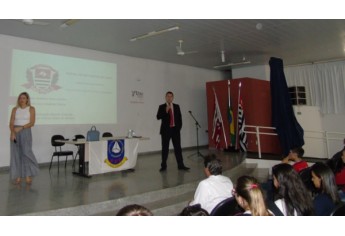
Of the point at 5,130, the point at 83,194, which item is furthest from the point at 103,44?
the point at 83,194

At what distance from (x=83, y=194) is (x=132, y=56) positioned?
15.5ft

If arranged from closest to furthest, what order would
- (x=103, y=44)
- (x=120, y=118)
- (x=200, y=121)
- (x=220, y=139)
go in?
1. (x=103, y=44)
2. (x=120, y=118)
3. (x=220, y=139)
4. (x=200, y=121)

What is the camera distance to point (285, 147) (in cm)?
519

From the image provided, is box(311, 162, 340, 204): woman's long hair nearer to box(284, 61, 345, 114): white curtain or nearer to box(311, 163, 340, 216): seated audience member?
box(311, 163, 340, 216): seated audience member

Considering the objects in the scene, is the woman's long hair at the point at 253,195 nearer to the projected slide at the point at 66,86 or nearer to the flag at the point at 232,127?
the projected slide at the point at 66,86

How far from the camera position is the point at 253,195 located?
1.47m

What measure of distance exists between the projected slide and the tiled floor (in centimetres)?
132

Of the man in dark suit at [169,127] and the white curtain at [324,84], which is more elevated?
the white curtain at [324,84]

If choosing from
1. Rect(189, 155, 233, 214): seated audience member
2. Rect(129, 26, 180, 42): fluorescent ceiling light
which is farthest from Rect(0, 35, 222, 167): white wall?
Rect(189, 155, 233, 214): seated audience member

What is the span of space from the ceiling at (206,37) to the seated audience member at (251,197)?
12.6ft

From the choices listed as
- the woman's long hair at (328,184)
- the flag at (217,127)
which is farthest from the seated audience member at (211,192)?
the flag at (217,127)

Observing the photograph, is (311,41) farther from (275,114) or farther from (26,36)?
(26,36)

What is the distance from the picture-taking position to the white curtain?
7.80 metres

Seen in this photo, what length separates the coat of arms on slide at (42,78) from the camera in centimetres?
552
